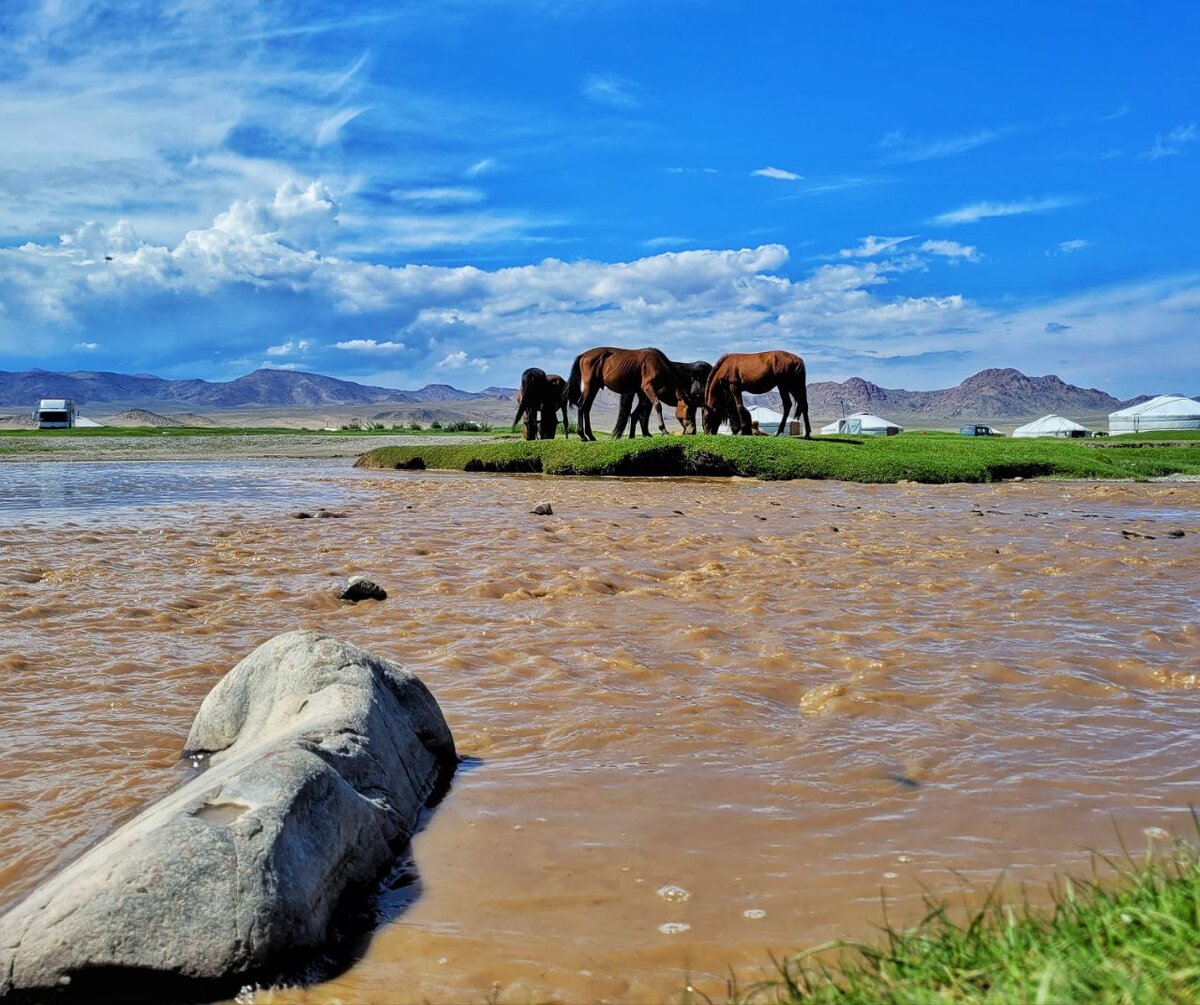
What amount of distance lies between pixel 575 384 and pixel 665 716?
2052 centimetres

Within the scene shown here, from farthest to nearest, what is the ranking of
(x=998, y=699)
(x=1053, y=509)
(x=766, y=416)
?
(x=766, y=416) < (x=1053, y=509) < (x=998, y=699)

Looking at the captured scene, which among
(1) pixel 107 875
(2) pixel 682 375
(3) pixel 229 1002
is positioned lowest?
(3) pixel 229 1002

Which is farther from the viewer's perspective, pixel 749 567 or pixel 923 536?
pixel 923 536

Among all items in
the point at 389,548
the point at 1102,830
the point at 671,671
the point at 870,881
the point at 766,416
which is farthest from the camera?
the point at 766,416

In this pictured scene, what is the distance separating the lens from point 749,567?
815 centimetres

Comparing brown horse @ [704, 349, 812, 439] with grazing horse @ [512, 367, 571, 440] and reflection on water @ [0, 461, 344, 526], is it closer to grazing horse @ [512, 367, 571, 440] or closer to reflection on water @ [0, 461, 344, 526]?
grazing horse @ [512, 367, 571, 440]

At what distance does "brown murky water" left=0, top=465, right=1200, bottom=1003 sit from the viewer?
266 centimetres

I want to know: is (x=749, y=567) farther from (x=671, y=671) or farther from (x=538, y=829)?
(x=538, y=829)

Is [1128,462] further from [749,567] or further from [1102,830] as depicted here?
[1102,830]

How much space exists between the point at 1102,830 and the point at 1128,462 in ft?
67.6

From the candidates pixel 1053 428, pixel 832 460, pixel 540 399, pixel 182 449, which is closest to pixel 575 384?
pixel 540 399

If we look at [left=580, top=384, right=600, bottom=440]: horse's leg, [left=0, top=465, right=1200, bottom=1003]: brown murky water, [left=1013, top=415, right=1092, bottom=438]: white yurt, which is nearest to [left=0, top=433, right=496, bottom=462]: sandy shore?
[left=580, top=384, right=600, bottom=440]: horse's leg

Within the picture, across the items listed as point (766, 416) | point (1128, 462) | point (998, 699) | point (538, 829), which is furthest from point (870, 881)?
point (766, 416)

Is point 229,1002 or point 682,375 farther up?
point 682,375
